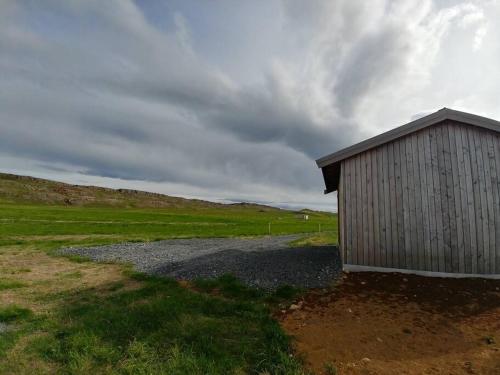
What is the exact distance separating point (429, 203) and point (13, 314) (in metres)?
11.3

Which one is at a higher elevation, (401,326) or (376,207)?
(376,207)

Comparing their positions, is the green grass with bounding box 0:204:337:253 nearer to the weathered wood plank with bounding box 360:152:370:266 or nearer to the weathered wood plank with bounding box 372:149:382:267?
the weathered wood plank with bounding box 360:152:370:266

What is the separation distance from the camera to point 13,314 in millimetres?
6195

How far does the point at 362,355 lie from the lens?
433 cm

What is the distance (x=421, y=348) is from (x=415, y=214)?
5.01 meters

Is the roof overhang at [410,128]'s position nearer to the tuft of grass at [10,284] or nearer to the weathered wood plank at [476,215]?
the weathered wood plank at [476,215]

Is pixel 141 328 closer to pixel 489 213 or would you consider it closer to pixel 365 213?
pixel 365 213

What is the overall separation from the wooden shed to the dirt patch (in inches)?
33.2

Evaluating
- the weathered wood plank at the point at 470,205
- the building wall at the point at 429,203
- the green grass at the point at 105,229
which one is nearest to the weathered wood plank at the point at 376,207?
the building wall at the point at 429,203

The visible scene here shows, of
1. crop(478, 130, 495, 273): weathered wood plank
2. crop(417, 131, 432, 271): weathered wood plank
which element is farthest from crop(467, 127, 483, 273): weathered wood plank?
crop(417, 131, 432, 271): weathered wood plank

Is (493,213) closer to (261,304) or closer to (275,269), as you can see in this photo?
(275,269)

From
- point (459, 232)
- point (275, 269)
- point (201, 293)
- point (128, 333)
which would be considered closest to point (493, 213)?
point (459, 232)

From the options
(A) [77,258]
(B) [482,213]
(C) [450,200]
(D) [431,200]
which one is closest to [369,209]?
(D) [431,200]

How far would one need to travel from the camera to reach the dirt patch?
162 inches
